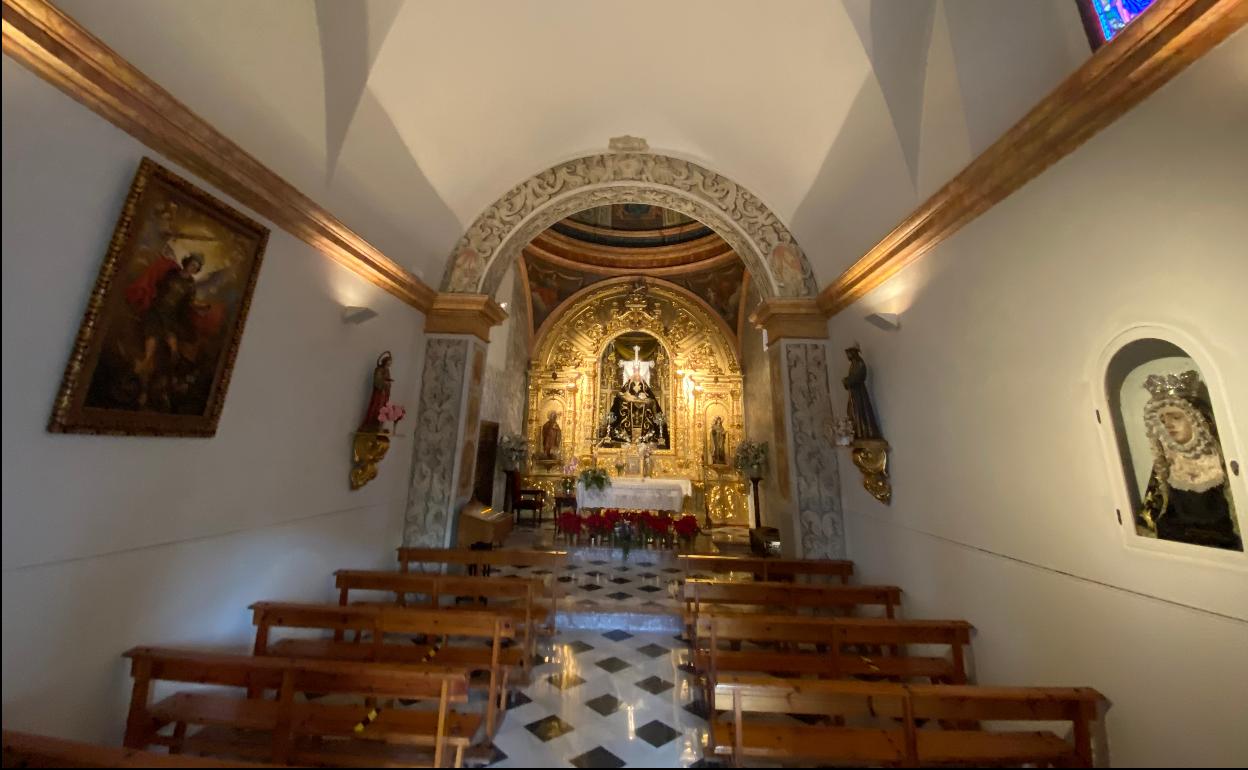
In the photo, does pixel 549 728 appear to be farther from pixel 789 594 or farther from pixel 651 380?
pixel 651 380

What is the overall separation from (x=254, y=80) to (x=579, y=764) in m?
4.99

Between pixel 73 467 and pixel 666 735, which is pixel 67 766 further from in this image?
pixel 666 735

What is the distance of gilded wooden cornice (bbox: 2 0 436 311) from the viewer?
6.41ft

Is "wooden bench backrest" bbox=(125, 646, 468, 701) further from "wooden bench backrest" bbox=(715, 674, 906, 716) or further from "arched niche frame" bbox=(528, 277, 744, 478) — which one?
"arched niche frame" bbox=(528, 277, 744, 478)

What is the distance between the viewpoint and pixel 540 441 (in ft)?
36.3

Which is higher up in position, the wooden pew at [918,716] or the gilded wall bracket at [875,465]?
the gilded wall bracket at [875,465]

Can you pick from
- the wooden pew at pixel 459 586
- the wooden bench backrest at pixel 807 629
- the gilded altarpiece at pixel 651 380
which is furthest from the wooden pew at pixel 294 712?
the gilded altarpiece at pixel 651 380

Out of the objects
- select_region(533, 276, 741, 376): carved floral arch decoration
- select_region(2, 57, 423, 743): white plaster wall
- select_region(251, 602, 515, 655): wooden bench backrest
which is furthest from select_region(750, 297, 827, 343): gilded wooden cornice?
select_region(533, 276, 741, 376): carved floral arch decoration

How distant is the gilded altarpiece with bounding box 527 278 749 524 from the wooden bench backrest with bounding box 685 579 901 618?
6.69 metres

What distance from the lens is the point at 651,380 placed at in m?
11.5

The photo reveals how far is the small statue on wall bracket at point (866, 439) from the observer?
4180 mm

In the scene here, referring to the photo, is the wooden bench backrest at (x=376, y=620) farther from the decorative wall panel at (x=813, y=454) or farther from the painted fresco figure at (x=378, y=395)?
the decorative wall panel at (x=813, y=454)

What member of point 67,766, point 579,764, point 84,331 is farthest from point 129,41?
point 579,764

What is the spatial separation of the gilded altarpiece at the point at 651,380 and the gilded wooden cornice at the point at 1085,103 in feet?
24.9
